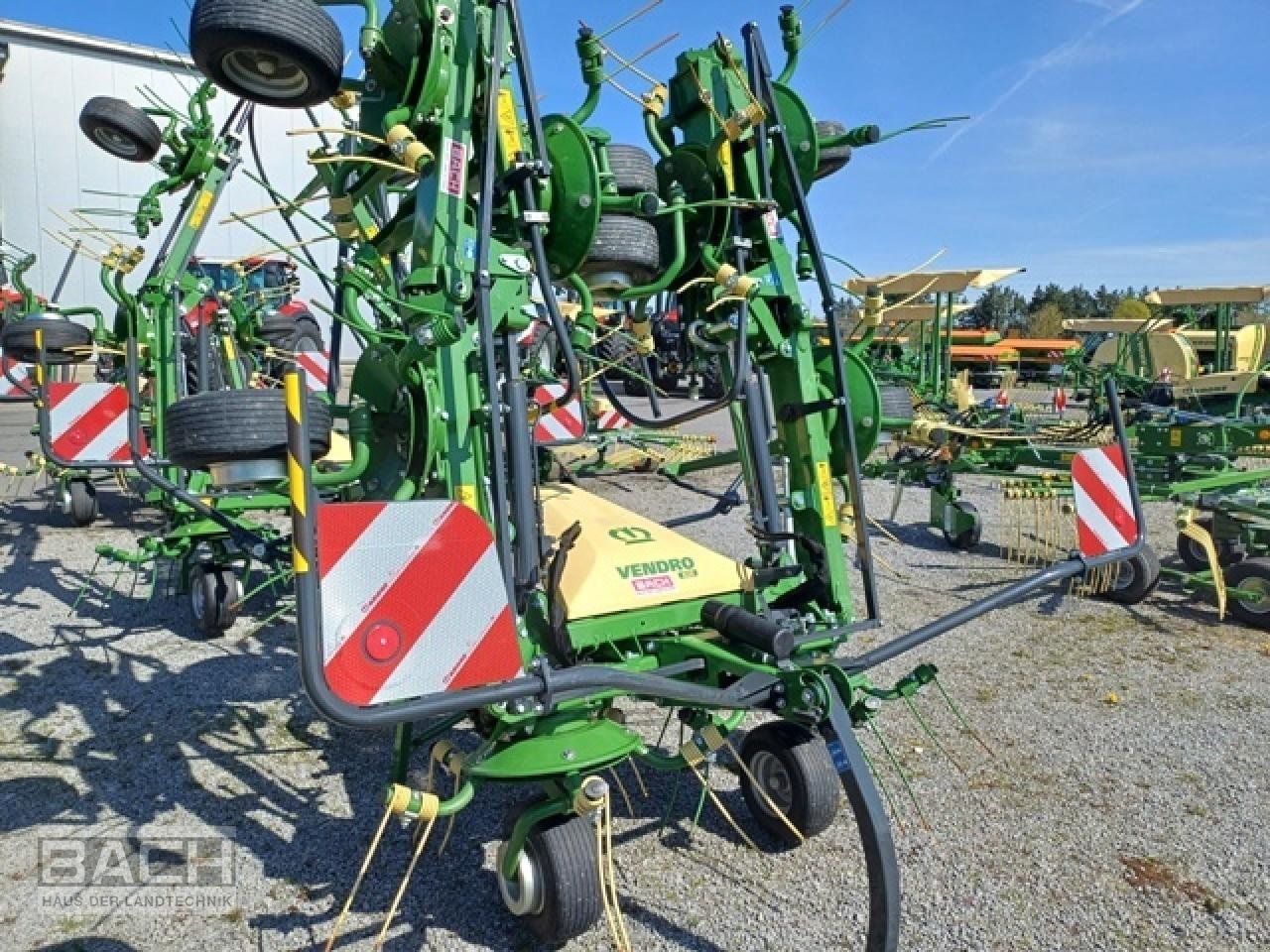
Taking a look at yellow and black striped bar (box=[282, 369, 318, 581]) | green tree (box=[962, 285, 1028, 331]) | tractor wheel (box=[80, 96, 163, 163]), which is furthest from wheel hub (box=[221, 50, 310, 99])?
green tree (box=[962, 285, 1028, 331])

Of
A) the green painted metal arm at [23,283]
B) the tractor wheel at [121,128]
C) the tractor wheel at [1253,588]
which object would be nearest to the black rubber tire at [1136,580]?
the tractor wheel at [1253,588]

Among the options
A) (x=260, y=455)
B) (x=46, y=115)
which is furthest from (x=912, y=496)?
(x=46, y=115)

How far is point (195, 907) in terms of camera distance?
2.74 metres

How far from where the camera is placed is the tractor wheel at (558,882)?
2.46 meters

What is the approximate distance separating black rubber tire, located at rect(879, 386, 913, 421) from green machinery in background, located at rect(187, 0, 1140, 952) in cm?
27

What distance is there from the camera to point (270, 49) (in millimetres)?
2510

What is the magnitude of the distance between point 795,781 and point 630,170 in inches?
87.9

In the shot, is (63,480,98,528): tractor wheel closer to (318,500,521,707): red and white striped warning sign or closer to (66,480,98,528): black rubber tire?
(66,480,98,528): black rubber tire

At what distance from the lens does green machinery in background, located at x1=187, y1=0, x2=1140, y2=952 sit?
196cm

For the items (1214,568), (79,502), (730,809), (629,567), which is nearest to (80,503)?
(79,502)

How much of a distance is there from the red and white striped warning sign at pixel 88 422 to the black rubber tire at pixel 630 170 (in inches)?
178

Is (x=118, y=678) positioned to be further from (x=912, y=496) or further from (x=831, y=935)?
(x=912, y=496)

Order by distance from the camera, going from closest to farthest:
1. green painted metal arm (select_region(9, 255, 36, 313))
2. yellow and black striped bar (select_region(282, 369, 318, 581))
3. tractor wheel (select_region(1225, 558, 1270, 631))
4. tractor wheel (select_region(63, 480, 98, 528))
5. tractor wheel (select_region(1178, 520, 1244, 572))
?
1. yellow and black striped bar (select_region(282, 369, 318, 581))
2. tractor wheel (select_region(1225, 558, 1270, 631))
3. tractor wheel (select_region(1178, 520, 1244, 572))
4. tractor wheel (select_region(63, 480, 98, 528))
5. green painted metal arm (select_region(9, 255, 36, 313))

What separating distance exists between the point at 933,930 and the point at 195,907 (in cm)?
219
